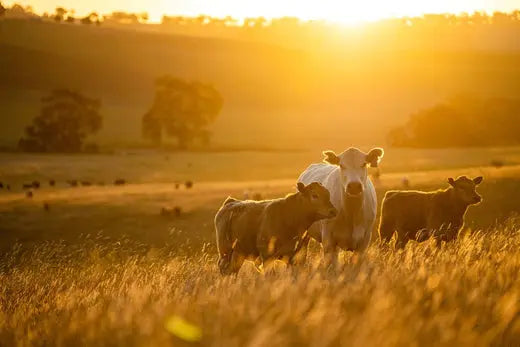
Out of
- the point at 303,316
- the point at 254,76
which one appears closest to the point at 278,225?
the point at 303,316

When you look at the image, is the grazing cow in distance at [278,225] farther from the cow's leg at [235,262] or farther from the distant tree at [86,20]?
the distant tree at [86,20]

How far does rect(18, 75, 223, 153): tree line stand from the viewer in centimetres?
7906

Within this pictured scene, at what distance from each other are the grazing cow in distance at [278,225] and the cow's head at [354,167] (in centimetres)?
82

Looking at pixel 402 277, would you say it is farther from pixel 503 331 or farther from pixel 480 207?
pixel 480 207

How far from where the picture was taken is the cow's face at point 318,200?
10969mm

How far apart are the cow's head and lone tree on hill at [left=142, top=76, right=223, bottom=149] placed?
7142 cm

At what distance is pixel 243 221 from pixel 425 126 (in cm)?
7678

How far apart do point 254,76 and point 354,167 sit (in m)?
128

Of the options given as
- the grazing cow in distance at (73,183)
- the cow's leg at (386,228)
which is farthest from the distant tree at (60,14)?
the cow's leg at (386,228)

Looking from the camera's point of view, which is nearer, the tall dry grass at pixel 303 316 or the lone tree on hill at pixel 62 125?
the tall dry grass at pixel 303 316

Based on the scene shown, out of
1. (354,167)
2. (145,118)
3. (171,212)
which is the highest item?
(145,118)

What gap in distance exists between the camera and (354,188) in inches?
463

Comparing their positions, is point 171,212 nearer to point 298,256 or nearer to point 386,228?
point 386,228

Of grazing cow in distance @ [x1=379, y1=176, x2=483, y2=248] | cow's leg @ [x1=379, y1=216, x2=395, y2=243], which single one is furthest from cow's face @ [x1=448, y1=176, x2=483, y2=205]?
cow's leg @ [x1=379, y1=216, x2=395, y2=243]
